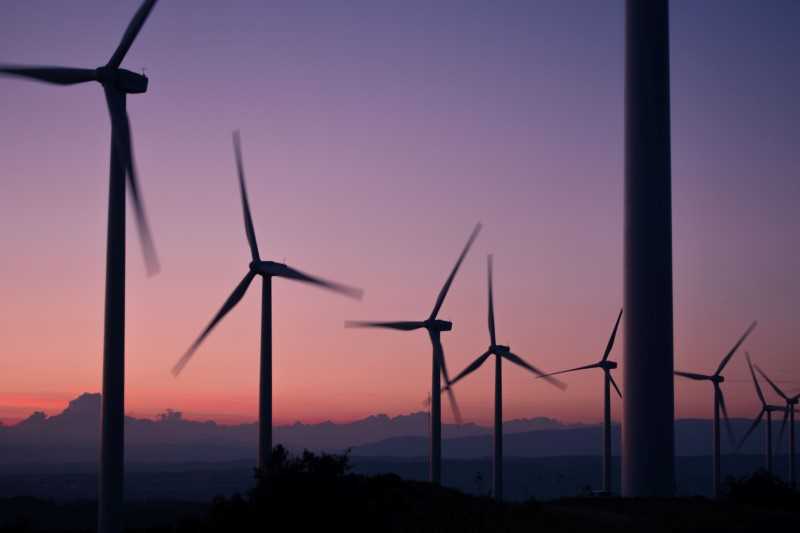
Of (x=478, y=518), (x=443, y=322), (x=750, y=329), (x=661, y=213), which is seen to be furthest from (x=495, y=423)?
(x=478, y=518)

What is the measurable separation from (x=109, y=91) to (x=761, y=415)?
111707 mm

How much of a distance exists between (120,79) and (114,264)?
31.5ft

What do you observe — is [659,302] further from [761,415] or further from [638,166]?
[761,415]

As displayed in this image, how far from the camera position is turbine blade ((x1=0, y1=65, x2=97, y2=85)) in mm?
42625

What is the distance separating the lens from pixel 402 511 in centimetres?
4575

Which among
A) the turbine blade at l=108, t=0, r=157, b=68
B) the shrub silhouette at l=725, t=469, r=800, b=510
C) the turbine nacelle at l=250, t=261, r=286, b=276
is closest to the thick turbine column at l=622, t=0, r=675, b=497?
the shrub silhouette at l=725, t=469, r=800, b=510

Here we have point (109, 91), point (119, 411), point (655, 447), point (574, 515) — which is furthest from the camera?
point (655, 447)

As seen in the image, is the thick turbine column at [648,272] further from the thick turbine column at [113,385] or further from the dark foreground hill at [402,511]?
the thick turbine column at [113,385]

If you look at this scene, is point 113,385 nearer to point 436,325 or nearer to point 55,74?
point 55,74

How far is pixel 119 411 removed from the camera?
129ft

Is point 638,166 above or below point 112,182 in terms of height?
above

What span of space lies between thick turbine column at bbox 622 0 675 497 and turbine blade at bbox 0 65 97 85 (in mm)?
28294

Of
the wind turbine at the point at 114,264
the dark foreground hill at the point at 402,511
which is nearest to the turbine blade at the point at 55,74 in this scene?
the wind turbine at the point at 114,264

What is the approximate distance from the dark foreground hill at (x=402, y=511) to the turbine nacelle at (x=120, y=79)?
17.9 meters
